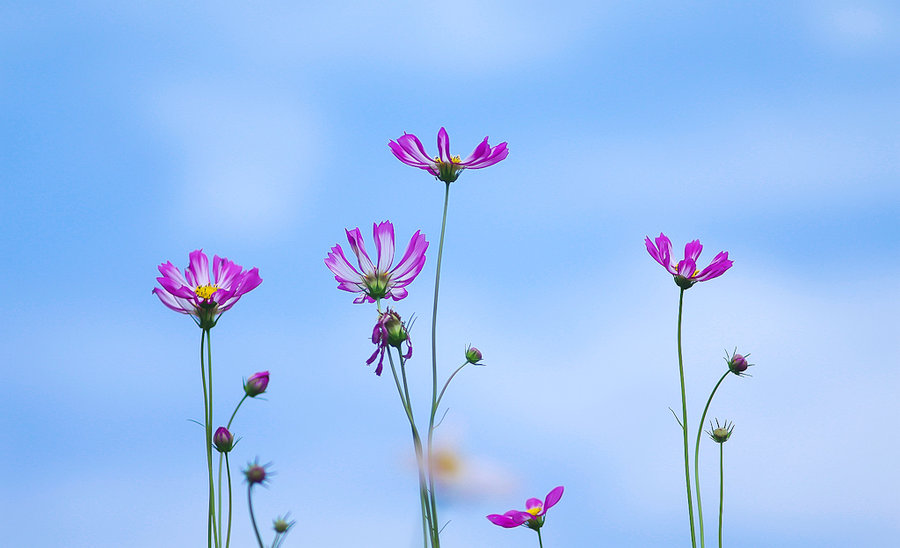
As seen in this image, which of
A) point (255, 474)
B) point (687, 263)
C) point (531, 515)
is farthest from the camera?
point (687, 263)

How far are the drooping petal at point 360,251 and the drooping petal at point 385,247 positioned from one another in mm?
15

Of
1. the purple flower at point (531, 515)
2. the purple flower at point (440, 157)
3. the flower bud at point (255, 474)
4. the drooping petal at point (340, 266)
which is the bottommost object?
the purple flower at point (531, 515)

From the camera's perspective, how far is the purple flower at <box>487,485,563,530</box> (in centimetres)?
152

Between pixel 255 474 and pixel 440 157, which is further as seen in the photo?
pixel 440 157

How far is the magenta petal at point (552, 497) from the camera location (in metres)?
1.52

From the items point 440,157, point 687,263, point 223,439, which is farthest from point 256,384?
point 687,263

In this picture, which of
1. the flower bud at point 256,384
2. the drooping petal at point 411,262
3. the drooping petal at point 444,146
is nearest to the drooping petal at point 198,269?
the flower bud at point 256,384

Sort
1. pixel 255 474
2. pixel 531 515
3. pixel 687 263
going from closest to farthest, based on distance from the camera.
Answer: pixel 255 474 → pixel 531 515 → pixel 687 263

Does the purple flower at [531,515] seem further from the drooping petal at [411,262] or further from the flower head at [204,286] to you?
the flower head at [204,286]

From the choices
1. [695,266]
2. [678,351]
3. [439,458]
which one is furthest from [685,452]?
[439,458]

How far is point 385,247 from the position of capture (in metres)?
1.35

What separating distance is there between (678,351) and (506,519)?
47 cm

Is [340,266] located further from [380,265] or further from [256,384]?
[256,384]

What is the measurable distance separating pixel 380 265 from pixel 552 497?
1.78ft
